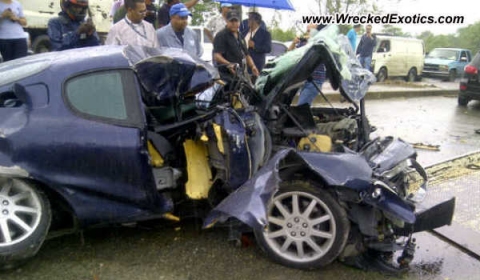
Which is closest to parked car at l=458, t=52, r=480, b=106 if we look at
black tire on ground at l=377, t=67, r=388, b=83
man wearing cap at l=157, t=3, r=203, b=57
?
black tire on ground at l=377, t=67, r=388, b=83

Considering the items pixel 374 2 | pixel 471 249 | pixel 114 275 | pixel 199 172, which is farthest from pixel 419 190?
pixel 374 2

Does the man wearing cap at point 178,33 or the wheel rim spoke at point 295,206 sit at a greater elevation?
the man wearing cap at point 178,33

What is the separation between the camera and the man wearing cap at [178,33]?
512cm

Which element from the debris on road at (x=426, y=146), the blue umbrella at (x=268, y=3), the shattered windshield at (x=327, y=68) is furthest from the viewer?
the blue umbrella at (x=268, y=3)

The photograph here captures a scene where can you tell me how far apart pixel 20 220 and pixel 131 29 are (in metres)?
2.52

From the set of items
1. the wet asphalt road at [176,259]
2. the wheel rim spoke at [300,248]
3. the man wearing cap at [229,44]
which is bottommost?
the wet asphalt road at [176,259]

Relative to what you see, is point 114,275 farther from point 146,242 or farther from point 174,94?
point 174,94

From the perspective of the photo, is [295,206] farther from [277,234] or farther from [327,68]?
[327,68]

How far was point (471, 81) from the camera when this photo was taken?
11.1 meters

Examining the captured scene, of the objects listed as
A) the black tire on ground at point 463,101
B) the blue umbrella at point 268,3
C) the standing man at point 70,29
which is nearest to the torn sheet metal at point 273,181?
the standing man at point 70,29

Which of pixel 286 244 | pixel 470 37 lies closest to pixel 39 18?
pixel 286 244

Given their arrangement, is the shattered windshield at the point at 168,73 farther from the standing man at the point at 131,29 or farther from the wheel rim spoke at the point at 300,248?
the wheel rim spoke at the point at 300,248

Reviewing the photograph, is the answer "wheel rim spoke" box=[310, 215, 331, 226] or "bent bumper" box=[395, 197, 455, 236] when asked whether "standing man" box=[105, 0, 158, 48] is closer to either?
"wheel rim spoke" box=[310, 215, 331, 226]

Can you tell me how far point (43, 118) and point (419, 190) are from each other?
288 centimetres
